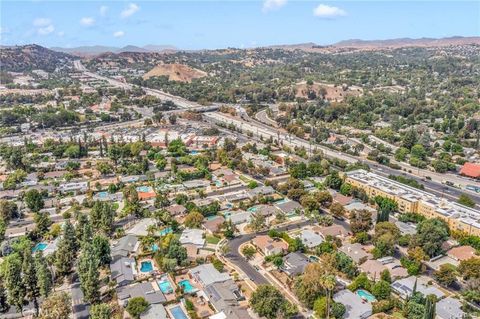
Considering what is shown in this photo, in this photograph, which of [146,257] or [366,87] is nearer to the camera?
[146,257]

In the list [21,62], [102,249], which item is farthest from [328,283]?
[21,62]

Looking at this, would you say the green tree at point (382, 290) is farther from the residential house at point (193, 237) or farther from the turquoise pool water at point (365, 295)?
the residential house at point (193, 237)

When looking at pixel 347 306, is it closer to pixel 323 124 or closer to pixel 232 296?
pixel 232 296

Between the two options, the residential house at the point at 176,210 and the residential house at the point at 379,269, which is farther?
the residential house at the point at 176,210

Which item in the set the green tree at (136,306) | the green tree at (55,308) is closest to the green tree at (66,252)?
the green tree at (55,308)

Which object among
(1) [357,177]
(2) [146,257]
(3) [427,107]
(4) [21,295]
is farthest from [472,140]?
(4) [21,295]

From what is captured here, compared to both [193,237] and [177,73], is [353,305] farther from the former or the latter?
[177,73]
